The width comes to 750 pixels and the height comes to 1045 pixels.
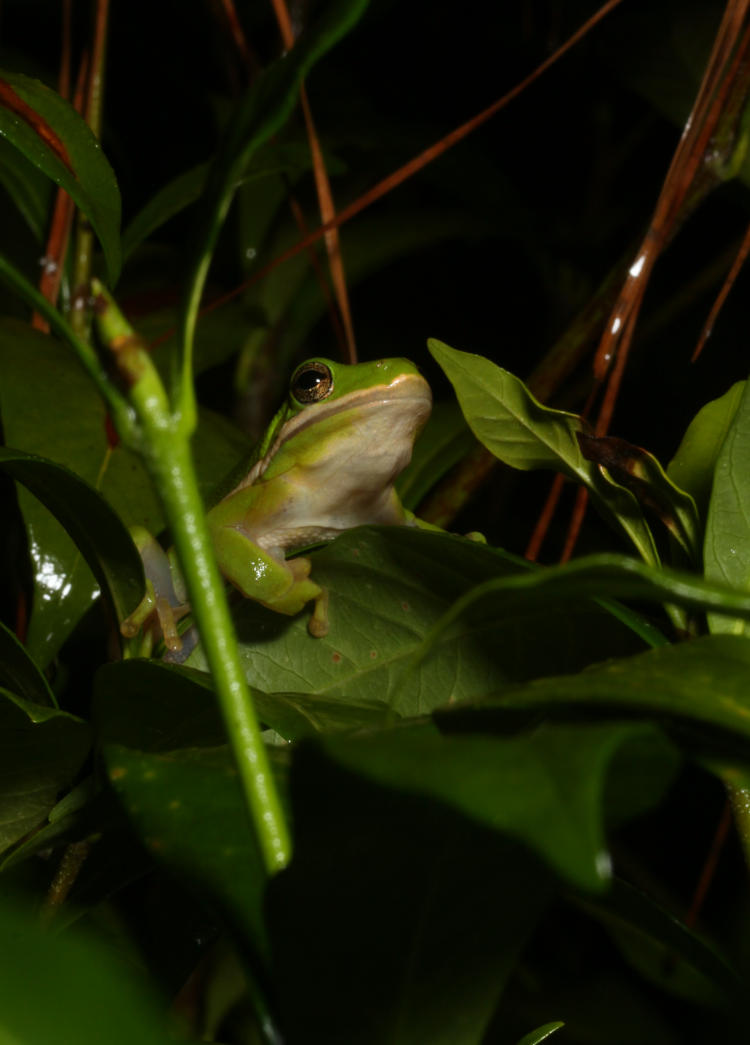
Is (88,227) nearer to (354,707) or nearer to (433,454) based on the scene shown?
(433,454)

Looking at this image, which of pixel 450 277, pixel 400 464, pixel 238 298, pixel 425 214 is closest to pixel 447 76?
pixel 450 277

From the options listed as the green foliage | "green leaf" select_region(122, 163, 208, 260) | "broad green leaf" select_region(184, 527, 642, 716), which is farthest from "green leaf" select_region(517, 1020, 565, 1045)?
"green leaf" select_region(122, 163, 208, 260)

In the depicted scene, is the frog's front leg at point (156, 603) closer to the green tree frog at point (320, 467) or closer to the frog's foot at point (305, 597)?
the green tree frog at point (320, 467)

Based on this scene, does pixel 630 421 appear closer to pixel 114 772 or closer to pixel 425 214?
pixel 425 214

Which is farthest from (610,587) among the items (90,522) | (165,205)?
(165,205)

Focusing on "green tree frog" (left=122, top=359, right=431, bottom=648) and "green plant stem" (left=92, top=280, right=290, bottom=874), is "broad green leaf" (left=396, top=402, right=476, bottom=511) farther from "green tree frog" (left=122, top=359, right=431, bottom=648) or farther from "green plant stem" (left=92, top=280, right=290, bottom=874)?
"green plant stem" (left=92, top=280, right=290, bottom=874)
